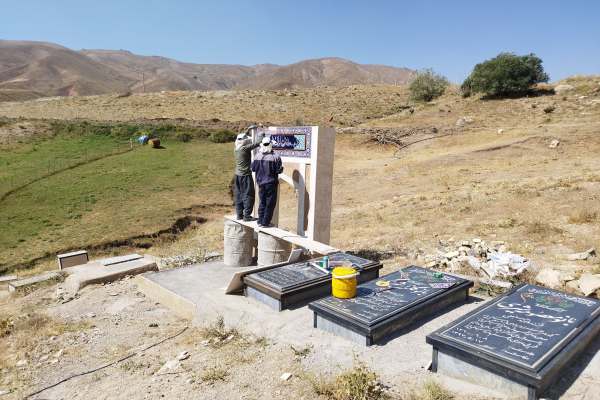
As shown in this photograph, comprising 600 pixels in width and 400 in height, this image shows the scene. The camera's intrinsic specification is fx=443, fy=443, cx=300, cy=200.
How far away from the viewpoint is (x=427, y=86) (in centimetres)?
4441

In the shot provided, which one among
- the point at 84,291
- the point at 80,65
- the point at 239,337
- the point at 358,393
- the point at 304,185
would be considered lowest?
the point at 84,291

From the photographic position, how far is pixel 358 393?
4.01 meters

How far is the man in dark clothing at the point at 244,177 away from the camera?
29.6 ft

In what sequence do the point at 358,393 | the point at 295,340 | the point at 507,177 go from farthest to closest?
the point at 507,177
the point at 295,340
the point at 358,393

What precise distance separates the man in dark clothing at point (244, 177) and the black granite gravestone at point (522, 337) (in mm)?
5221

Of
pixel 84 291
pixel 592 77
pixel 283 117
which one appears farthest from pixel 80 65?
pixel 84 291

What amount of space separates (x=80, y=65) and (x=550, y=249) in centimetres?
18754

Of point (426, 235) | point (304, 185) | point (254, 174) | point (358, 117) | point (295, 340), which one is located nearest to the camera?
point (295, 340)

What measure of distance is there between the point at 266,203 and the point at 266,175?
23.4 inches

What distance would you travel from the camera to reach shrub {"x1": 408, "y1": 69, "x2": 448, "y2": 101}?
146ft

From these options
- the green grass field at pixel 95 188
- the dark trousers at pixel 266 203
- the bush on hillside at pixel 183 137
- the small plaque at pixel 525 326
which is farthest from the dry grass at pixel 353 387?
the bush on hillside at pixel 183 137

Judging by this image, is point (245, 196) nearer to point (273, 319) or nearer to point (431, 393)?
point (273, 319)

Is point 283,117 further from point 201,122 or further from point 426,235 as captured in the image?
point 426,235

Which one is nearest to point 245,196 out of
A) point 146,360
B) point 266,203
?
point 266,203
